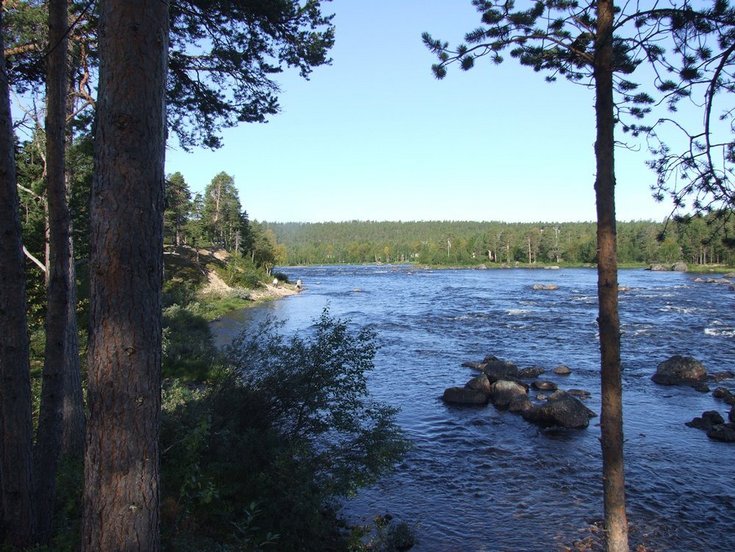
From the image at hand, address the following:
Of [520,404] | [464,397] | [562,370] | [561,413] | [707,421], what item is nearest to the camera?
[707,421]

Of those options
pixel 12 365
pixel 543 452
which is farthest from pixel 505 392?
pixel 12 365

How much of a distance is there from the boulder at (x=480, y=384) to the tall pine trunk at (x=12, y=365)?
46.4 ft

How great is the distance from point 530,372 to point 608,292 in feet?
49.6

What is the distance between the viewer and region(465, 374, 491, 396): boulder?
56.2 ft

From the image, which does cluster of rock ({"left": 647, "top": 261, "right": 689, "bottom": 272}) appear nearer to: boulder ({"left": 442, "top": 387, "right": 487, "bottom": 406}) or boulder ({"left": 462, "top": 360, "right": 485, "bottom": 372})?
boulder ({"left": 462, "top": 360, "right": 485, "bottom": 372})

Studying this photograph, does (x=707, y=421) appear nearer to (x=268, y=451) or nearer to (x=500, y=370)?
(x=500, y=370)

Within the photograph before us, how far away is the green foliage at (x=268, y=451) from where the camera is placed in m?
6.60

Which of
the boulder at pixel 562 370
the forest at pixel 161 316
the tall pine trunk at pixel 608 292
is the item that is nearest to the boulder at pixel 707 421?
the boulder at pixel 562 370

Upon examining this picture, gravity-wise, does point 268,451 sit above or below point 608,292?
below

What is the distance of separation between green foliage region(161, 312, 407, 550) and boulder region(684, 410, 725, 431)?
9.99 meters

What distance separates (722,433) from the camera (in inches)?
519

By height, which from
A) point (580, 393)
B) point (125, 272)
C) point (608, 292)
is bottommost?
point (580, 393)

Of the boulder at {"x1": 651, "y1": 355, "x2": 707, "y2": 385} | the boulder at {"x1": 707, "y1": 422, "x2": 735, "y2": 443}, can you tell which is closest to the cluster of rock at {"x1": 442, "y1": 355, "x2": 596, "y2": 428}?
the boulder at {"x1": 707, "y1": 422, "x2": 735, "y2": 443}

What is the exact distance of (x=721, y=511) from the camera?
970cm
